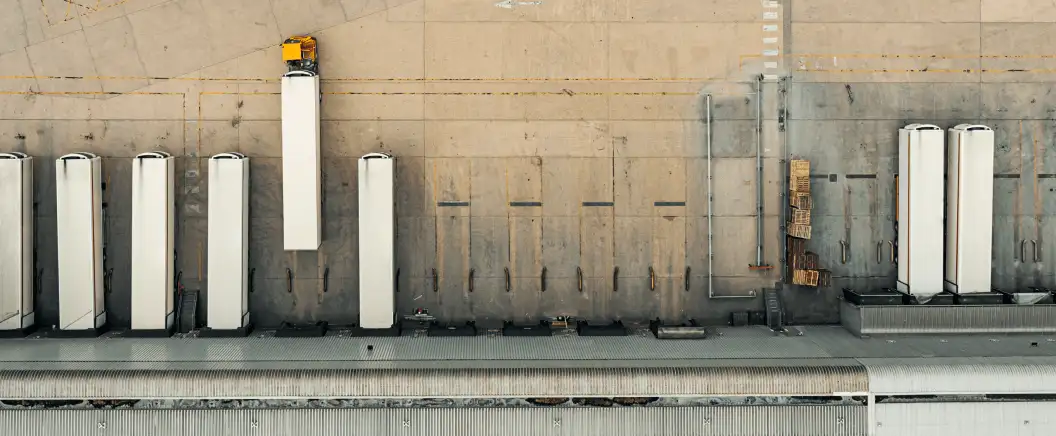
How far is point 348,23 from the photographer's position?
26578mm

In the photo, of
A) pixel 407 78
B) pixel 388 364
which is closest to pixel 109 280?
pixel 388 364

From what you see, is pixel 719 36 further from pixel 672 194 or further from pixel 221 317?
pixel 221 317

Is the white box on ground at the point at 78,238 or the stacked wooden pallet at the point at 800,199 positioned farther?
the stacked wooden pallet at the point at 800,199

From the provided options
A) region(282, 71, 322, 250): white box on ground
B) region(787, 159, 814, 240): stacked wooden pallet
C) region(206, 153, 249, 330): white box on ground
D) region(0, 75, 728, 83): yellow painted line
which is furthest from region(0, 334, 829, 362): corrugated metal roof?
region(0, 75, 728, 83): yellow painted line

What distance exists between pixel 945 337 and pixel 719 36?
1354cm

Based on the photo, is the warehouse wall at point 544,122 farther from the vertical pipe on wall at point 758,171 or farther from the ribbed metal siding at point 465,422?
the ribbed metal siding at point 465,422

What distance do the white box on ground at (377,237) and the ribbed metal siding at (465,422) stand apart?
463cm

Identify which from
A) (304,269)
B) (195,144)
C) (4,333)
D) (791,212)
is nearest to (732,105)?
(791,212)

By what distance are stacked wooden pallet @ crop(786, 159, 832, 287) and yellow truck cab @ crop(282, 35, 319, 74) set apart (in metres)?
18.1

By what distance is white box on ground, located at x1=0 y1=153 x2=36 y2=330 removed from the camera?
2517 centimetres

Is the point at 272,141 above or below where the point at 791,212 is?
above

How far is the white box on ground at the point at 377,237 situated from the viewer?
25.2 metres

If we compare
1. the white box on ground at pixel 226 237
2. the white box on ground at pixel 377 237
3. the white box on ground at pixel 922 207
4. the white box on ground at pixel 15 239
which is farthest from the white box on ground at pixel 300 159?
the white box on ground at pixel 922 207

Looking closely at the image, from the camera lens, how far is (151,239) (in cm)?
2520
